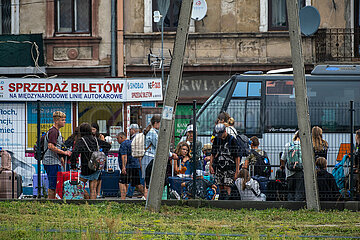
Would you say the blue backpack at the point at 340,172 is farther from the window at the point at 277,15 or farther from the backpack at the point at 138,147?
the window at the point at 277,15

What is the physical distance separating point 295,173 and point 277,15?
533 inches

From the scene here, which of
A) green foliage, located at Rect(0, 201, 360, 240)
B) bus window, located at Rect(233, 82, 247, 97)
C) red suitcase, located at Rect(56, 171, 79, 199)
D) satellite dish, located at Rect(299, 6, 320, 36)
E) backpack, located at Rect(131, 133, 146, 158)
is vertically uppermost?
satellite dish, located at Rect(299, 6, 320, 36)

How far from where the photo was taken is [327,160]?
41.1 ft

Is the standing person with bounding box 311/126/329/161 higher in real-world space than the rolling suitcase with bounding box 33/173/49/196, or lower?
higher

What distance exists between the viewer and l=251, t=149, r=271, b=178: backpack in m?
12.8

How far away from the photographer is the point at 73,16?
24.5 metres

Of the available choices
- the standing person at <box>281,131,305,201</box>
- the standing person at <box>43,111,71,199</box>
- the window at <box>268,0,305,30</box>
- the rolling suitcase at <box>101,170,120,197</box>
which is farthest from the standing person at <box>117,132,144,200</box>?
the window at <box>268,0,305,30</box>

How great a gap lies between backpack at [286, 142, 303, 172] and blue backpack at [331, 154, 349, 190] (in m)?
0.85

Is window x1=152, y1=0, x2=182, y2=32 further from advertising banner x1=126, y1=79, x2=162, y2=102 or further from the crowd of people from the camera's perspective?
the crowd of people

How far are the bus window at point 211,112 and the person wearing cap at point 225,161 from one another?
2.33 metres

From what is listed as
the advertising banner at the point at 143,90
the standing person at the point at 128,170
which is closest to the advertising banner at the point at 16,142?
the standing person at the point at 128,170

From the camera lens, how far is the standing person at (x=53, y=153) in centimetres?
1227

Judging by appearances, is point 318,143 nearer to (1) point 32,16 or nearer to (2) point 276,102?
(2) point 276,102

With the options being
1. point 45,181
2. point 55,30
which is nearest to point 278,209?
point 45,181
